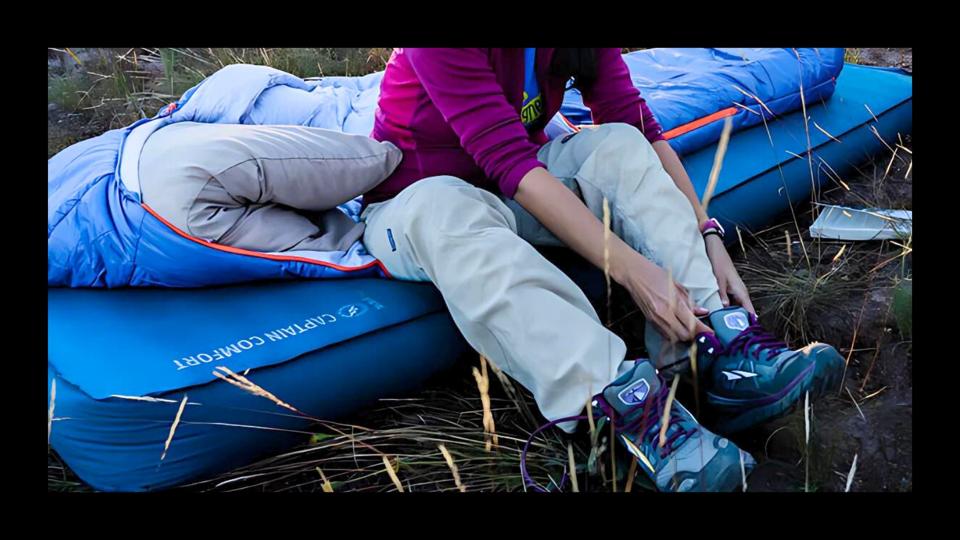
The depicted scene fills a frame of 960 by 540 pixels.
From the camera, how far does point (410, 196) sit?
5.26ft

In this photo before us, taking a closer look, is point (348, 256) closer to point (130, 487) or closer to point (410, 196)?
point (410, 196)

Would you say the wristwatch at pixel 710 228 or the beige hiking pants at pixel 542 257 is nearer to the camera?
the beige hiking pants at pixel 542 257

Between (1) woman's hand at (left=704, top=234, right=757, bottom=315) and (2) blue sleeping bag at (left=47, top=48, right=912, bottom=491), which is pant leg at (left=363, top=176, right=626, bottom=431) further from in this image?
(1) woman's hand at (left=704, top=234, right=757, bottom=315)

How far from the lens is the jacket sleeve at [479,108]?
1580 millimetres

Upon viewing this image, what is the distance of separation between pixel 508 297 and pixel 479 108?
0.39 m

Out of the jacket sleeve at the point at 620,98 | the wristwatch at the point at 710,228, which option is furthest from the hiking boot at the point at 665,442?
the jacket sleeve at the point at 620,98

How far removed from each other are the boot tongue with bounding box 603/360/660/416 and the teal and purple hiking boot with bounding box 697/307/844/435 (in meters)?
0.19

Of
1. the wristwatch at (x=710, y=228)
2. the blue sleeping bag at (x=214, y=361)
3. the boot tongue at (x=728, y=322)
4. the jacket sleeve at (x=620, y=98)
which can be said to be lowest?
the blue sleeping bag at (x=214, y=361)

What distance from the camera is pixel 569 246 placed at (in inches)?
63.6

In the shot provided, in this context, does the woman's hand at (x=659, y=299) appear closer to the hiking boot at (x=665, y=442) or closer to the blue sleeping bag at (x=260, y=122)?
the hiking boot at (x=665, y=442)

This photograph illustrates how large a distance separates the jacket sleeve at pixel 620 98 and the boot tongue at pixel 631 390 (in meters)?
0.76

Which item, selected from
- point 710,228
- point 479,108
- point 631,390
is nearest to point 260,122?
point 479,108

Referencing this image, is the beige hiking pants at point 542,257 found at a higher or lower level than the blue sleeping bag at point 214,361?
higher

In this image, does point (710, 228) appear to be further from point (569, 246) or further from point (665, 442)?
point (665, 442)
